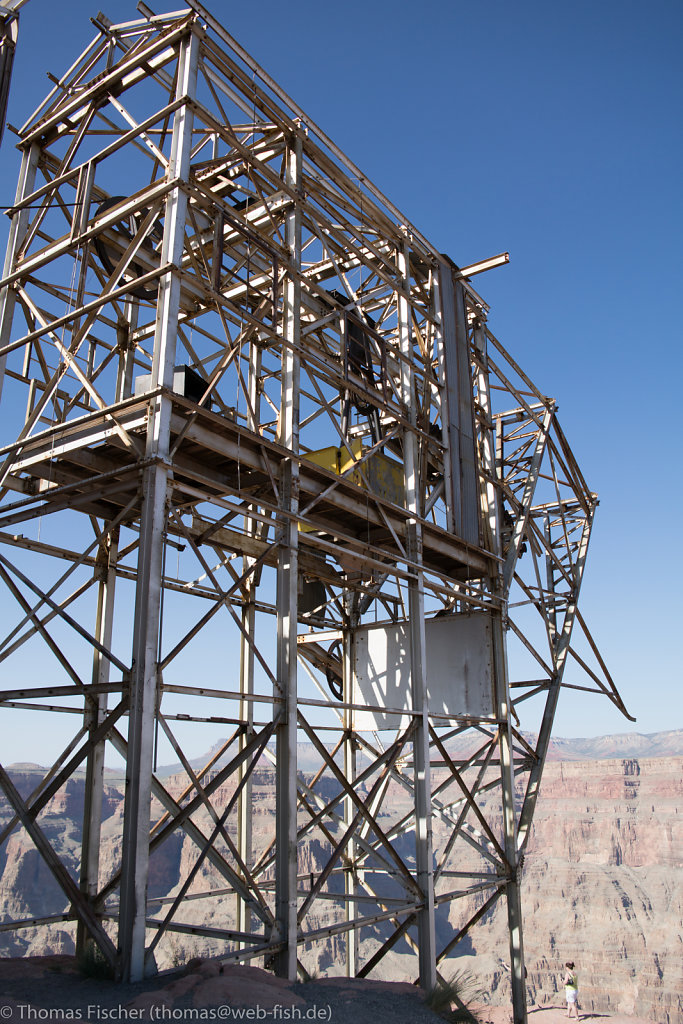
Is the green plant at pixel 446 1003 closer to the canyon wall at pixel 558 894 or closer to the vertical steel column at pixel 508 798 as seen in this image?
the vertical steel column at pixel 508 798

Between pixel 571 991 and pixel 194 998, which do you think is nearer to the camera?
pixel 194 998

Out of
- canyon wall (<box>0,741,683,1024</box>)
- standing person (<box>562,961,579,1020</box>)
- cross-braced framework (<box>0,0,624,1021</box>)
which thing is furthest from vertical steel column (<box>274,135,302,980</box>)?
canyon wall (<box>0,741,683,1024</box>)

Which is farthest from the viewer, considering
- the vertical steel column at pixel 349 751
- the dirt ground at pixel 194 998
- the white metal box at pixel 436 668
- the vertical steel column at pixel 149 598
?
the vertical steel column at pixel 349 751

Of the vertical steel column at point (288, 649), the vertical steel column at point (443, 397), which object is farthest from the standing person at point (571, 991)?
the vertical steel column at point (288, 649)

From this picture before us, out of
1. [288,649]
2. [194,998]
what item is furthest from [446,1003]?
[288,649]

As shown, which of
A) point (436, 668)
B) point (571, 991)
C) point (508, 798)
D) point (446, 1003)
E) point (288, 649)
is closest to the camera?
point (288, 649)

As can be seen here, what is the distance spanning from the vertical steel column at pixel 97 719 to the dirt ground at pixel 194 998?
91.5 inches

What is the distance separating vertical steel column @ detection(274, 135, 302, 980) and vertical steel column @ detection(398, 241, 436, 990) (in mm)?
2772

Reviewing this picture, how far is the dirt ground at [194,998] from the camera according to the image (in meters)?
6.86

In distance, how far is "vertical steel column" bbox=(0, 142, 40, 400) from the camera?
11742mm

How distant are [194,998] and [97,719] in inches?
196

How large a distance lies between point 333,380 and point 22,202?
213 inches

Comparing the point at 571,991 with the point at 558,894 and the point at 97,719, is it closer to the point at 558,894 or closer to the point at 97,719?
the point at 97,719

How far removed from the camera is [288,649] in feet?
32.6
